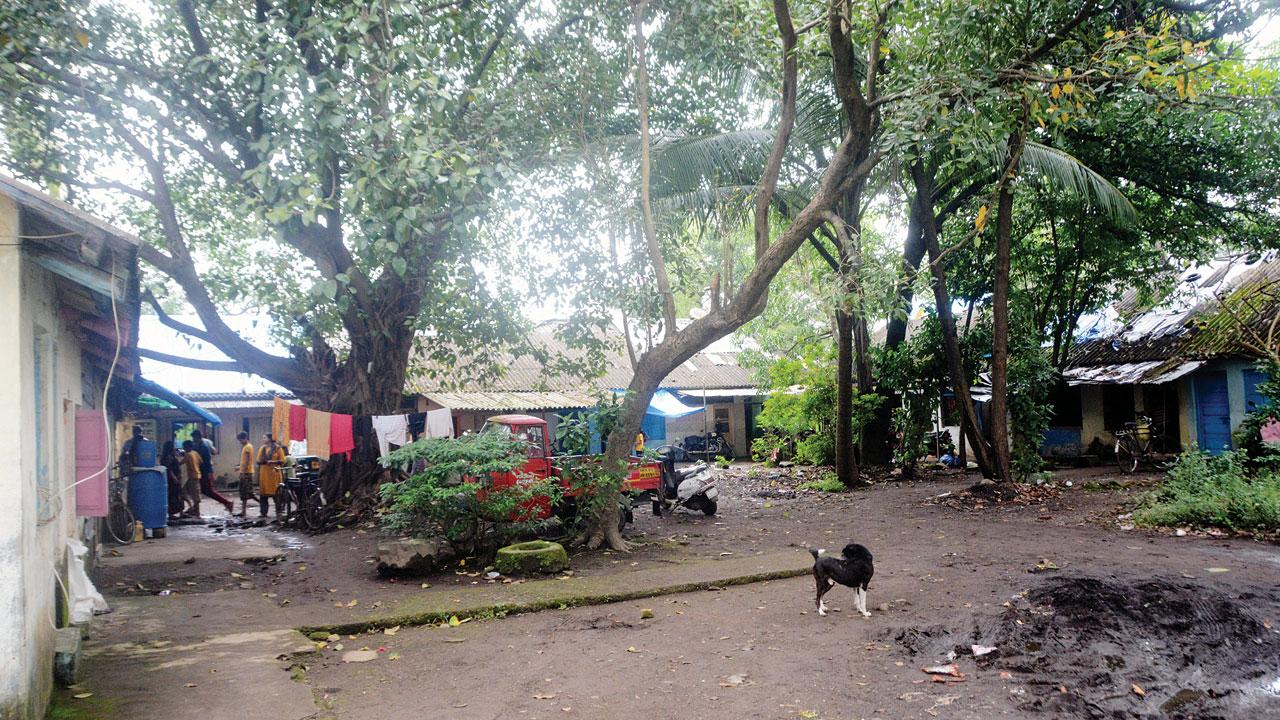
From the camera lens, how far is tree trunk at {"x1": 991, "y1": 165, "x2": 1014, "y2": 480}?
13117 mm

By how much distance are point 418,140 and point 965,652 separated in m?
5.74

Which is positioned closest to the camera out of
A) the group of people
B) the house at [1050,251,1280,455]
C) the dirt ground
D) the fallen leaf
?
the dirt ground

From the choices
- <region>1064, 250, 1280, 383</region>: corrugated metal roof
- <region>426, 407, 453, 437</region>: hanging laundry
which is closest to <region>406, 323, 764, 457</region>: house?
<region>426, 407, 453, 437</region>: hanging laundry

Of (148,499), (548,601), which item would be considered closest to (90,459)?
(548,601)

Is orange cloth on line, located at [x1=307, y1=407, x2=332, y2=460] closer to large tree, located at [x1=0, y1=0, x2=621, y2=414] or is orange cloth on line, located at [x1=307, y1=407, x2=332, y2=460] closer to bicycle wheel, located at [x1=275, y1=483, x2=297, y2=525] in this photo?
large tree, located at [x1=0, y1=0, x2=621, y2=414]

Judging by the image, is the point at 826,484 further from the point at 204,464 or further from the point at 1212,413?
the point at 204,464

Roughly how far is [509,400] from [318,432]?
9.45m

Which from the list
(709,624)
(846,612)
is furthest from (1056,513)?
(709,624)

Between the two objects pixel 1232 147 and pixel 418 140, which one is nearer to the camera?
pixel 418 140

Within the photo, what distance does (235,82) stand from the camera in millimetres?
10297

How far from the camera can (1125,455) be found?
1794cm

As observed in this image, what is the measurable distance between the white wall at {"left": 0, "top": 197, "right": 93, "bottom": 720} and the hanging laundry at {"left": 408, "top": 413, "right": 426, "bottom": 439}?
8.86 metres

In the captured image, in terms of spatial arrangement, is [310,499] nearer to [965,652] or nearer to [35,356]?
[35,356]

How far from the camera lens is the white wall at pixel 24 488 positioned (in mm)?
3854
